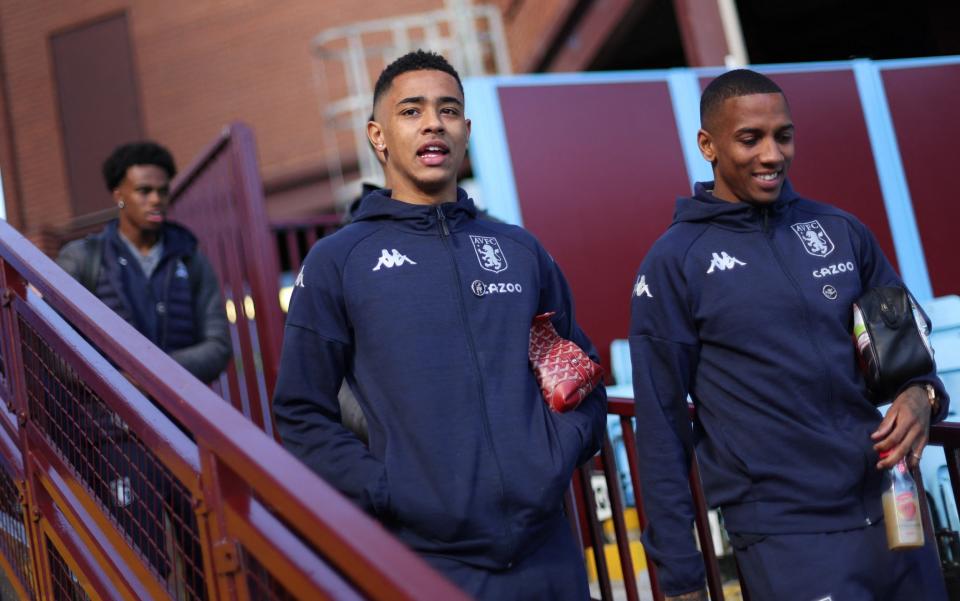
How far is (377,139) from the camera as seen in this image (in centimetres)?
280

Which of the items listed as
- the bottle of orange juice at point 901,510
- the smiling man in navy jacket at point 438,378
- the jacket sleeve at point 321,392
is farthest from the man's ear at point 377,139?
the bottle of orange juice at point 901,510

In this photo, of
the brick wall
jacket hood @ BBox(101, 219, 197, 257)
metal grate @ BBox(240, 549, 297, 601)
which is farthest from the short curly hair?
the brick wall

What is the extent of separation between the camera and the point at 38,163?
13.7 metres

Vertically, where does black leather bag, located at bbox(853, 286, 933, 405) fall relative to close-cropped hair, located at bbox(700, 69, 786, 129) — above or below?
below

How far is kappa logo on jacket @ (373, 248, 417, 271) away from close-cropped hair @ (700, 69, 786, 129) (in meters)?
0.93

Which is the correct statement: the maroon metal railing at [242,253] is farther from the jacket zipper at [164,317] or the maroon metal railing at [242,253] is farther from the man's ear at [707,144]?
the man's ear at [707,144]

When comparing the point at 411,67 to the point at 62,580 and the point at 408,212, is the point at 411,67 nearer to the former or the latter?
the point at 408,212

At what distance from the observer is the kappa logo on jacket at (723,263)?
2.64 metres

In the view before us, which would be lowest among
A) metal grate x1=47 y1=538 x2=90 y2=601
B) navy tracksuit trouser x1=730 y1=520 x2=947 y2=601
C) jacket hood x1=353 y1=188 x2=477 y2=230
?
navy tracksuit trouser x1=730 y1=520 x2=947 y2=601

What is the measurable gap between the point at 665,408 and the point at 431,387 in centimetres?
62

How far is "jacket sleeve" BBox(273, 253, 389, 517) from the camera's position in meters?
2.33

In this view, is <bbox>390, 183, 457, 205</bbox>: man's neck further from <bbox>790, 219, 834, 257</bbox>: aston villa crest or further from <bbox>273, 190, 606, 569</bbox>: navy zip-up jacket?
<bbox>790, 219, 834, 257</bbox>: aston villa crest

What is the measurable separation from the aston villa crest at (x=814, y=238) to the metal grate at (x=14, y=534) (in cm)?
254

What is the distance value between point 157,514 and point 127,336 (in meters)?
0.65
